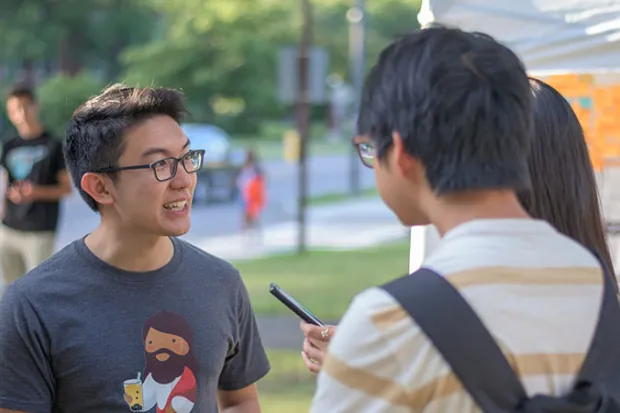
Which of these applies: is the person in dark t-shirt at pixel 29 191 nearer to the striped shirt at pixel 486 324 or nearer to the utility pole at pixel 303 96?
the striped shirt at pixel 486 324

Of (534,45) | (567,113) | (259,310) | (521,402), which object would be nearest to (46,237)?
(259,310)

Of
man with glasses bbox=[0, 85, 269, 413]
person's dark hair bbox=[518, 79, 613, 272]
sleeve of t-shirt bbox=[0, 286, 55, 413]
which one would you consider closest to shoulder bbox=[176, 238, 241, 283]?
man with glasses bbox=[0, 85, 269, 413]

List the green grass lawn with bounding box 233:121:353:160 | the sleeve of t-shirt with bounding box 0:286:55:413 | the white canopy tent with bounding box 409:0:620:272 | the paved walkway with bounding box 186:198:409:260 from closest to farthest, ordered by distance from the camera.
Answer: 1. the sleeve of t-shirt with bounding box 0:286:55:413
2. the white canopy tent with bounding box 409:0:620:272
3. the paved walkway with bounding box 186:198:409:260
4. the green grass lawn with bounding box 233:121:353:160

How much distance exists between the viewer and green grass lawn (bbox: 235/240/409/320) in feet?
30.9

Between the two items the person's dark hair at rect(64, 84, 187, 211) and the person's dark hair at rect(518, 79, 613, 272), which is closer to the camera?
the person's dark hair at rect(518, 79, 613, 272)

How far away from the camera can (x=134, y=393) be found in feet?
7.25

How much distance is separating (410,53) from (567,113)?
64 cm

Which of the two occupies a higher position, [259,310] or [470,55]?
[470,55]

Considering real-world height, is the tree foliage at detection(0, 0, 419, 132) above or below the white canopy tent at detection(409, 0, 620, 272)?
below

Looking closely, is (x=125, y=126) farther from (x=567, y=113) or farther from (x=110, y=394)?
(x=567, y=113)

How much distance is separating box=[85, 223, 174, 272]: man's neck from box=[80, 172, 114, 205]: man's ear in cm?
7

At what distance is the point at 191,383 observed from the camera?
89.7 inches

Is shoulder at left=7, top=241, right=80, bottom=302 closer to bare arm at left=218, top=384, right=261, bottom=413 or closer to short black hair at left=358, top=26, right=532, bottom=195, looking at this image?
bare arm at left=218, top=384, right=261, bottom=413

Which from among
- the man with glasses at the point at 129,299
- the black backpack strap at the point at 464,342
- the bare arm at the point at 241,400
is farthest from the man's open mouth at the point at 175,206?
the black backpack strap at the point at 464,342
